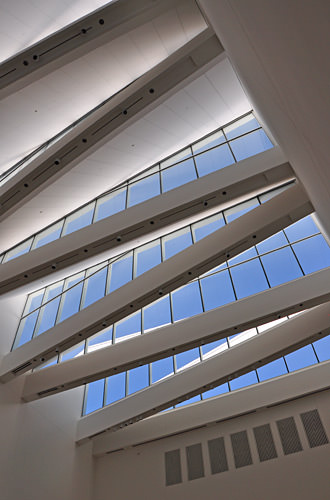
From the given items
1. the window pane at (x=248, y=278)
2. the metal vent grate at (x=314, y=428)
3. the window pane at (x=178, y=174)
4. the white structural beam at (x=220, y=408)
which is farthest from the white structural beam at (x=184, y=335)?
the window pane at (x=178, y=174)

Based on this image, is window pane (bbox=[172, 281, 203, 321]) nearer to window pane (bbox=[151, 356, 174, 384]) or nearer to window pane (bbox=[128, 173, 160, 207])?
window pane (bbox=[151, 356, 174, 384])

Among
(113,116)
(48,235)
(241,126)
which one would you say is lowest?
(113,116)

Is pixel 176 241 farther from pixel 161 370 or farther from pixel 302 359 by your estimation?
pixel 302 359

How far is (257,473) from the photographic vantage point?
12641mm

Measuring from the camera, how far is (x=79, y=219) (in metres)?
14.5

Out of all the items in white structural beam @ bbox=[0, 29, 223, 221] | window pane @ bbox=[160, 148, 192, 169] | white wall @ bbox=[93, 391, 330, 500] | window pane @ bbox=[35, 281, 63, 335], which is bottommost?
white wall @ bbox=[93, 391, 330, 500]

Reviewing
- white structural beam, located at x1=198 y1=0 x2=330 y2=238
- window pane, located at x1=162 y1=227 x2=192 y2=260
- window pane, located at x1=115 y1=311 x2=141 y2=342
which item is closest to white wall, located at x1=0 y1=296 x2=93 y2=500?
window pane, located at x1=115 y1=311 x2=141 y2=342

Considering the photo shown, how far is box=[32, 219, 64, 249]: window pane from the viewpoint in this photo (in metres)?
14.5

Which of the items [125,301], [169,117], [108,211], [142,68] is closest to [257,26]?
[142,68]

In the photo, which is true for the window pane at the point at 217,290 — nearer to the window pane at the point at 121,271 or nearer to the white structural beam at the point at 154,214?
the window pane at the point at 121,271

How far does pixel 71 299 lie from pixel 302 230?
896 centimetres

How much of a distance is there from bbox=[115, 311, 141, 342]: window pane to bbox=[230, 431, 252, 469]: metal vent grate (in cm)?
499

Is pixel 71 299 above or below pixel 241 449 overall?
above

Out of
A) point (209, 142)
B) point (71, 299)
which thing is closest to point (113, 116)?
point (209, 142)
